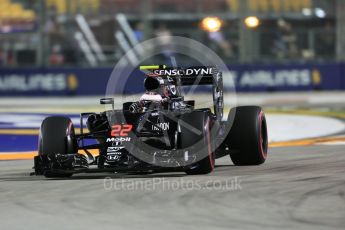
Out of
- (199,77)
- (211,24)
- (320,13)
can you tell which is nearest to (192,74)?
(199,77)

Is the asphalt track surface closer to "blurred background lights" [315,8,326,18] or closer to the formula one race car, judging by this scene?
the formula one race car

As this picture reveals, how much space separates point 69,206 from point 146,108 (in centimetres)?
310

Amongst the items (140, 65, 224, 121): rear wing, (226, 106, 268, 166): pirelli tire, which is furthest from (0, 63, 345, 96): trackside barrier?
(226, 106, 268, 166): pirelli tire

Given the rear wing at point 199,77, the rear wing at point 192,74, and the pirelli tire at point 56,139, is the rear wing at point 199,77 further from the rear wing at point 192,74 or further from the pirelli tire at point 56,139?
the pirelli tire at point 56,139

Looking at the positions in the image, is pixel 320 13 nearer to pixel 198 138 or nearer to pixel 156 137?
pixel 156 137

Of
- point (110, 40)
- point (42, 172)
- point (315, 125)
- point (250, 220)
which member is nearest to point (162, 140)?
point (42, 172)

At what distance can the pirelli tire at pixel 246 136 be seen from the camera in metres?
11.5

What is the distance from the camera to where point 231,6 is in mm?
35500

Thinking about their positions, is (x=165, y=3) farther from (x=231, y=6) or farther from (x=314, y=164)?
(x=314, y=164)

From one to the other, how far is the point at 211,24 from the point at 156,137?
24.7 m

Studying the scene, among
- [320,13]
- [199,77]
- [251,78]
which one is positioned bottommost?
[199,77]

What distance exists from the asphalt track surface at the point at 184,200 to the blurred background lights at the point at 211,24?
2368 centimetres

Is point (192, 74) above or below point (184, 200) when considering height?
above

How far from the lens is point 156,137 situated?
10.5 metres
